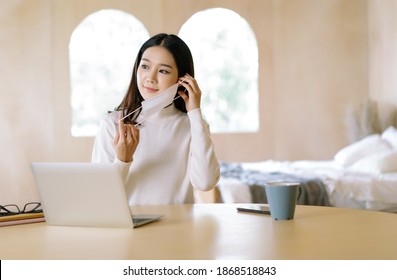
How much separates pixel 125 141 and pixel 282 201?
517mm

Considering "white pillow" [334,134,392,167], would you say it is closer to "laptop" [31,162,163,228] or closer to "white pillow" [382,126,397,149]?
"white pillow" [382,126,397,149]

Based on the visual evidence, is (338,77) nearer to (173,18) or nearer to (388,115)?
(388,115)

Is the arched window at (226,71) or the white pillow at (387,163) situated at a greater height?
the arched window at (226,71)

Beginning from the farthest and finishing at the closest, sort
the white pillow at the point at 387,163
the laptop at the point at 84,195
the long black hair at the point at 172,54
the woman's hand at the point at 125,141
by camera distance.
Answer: the white pillow at the point at 387,163, the long black hair at the point at 172,54, the woman's hand at the point at 125,141, the laptop at the point at 84,195

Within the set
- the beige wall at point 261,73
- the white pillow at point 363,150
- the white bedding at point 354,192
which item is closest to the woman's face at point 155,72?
the white bedding at point 354,192

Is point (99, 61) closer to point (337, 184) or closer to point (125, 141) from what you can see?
point (337, 184)

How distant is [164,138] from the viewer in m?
2.02

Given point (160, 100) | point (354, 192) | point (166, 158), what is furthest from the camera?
point (354, 192)

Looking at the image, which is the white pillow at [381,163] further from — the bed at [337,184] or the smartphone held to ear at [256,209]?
the smartphone held to ear at [256,209]

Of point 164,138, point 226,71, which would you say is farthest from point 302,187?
point 226,71

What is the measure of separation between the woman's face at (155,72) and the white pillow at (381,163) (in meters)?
2.59

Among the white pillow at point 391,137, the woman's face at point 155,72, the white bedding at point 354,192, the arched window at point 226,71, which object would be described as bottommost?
the white bedding at point 354,192

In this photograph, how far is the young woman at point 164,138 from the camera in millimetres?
1938
